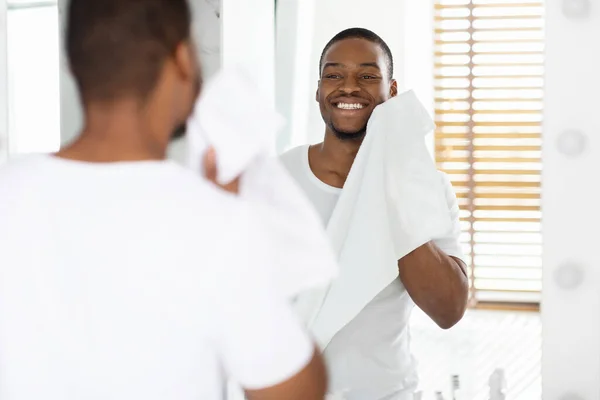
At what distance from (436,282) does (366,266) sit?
9cm

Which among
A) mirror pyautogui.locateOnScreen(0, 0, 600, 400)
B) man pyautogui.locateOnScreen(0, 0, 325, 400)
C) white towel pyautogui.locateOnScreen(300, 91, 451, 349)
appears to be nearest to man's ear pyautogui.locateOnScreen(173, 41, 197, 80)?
man pyautogui.locateOnScreen(0, 0, 325, 400)

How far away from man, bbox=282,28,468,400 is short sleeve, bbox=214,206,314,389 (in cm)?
38

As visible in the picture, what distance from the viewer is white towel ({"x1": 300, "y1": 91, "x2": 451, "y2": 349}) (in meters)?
0.82

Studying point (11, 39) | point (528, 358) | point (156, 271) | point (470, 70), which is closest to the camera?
point (156, 271)

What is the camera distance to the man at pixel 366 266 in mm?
833

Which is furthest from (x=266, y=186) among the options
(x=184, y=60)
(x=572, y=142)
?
(x=572, y=142)

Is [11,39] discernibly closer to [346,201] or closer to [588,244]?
[346,201]

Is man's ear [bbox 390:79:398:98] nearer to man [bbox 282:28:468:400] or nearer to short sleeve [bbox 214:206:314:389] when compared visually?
man [bbox 282:28:468:400]

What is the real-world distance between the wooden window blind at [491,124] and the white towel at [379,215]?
31 millimetres

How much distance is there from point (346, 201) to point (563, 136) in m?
0.26

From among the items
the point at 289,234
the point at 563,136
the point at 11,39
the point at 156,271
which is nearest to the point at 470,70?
the point at 563,136

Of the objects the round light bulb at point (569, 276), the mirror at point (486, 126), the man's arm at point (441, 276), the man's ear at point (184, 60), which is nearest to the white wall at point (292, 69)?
the mirror at point (486, 126)

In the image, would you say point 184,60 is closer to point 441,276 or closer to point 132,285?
point 132,285

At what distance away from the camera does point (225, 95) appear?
1.70 ft
